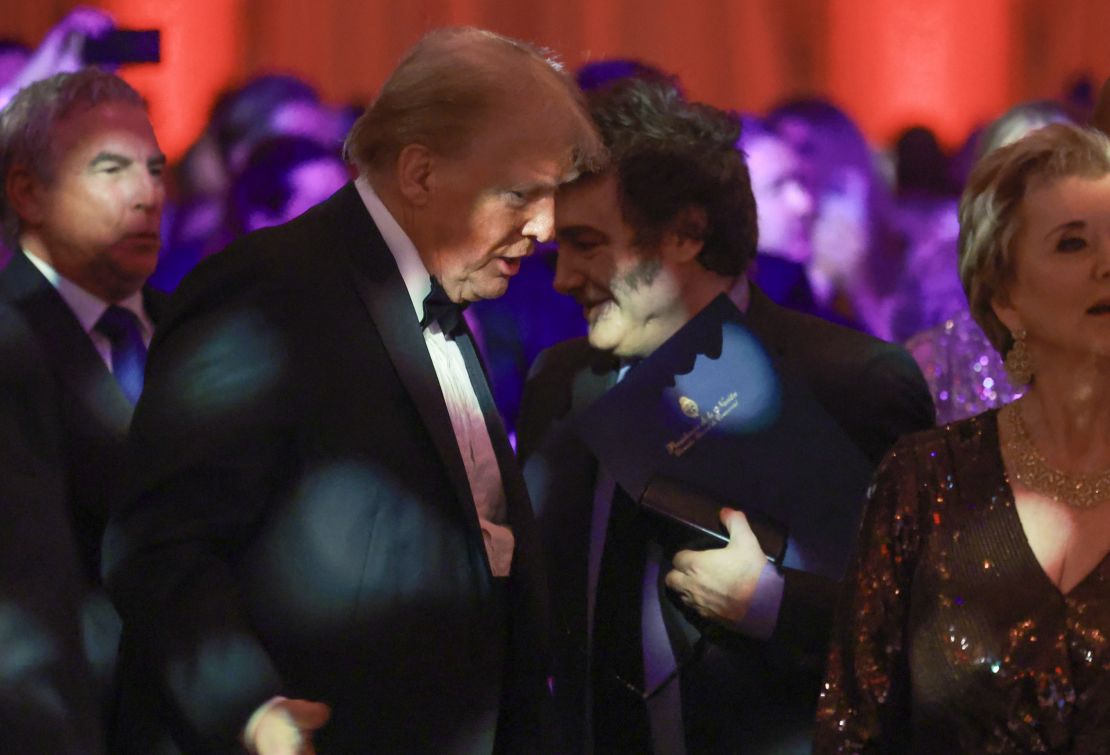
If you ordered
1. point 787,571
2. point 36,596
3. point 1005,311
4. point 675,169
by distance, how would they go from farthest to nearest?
point 675,169, point 787,571, point 36,596, point 1005,311

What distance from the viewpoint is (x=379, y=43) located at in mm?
4133

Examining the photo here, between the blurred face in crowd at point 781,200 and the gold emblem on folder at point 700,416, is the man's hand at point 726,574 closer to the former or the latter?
the gold emblem on folder at point 700,416

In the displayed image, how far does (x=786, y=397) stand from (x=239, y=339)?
2.92ft

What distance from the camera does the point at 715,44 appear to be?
4219mm

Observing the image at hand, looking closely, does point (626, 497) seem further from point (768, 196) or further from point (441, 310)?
point (768, 196)

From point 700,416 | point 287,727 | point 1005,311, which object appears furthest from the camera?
point 700,416

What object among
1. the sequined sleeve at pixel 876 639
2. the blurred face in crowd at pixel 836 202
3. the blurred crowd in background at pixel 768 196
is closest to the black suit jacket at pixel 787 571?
the sequined sleeve at pixel 876 639

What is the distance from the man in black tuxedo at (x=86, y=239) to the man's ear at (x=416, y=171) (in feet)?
2.53

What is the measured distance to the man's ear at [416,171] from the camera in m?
2.05

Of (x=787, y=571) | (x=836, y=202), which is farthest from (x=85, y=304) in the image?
(x=836, y=202)

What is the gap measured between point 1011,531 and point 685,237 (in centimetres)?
89

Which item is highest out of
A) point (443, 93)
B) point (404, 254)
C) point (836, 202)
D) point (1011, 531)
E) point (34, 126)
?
point (443, 93)

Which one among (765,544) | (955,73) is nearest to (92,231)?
(765,544)

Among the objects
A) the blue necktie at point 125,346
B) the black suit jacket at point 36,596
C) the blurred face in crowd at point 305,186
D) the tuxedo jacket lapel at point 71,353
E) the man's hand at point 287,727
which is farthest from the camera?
the blurred face in crowd at point 305,186
